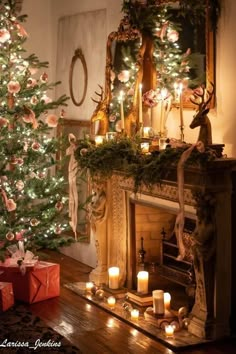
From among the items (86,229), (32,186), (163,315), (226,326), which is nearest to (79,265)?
(86,229)

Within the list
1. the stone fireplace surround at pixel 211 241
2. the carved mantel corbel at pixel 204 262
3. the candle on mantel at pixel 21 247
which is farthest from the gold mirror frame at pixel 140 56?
the candle on mantel at pixel 21 247

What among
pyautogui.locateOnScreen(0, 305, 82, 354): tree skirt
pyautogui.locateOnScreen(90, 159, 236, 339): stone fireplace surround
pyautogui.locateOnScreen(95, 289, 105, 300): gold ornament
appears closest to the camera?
pyautogui.locateOnScreen(0, 305, 82, 354): tree skirt

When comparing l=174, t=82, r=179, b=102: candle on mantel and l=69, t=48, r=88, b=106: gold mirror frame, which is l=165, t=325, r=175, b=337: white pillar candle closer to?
l=174, t=82, r=179, b=102: candle on mantel

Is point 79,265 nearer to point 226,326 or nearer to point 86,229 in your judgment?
point 86,229

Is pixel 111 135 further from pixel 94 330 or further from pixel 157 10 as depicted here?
pixel 94 330

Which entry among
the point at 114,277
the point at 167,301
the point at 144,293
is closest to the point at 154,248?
the point at 114,277

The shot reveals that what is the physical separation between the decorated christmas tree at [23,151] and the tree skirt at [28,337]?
75cm

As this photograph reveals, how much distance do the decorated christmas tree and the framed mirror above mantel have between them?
615 millimetres

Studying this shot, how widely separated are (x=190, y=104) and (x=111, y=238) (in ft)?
4.36

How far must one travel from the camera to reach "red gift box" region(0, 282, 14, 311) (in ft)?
15.2

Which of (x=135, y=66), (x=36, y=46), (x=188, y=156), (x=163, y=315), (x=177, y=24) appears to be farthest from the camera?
(x=36, y=46)

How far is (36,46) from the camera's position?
681cm

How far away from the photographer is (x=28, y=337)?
160 inches

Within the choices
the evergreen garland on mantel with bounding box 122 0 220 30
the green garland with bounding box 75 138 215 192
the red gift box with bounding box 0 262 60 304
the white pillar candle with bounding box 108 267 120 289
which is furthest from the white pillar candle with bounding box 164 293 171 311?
the evergreen garland on mantel with bounding box 122 0 220 30
